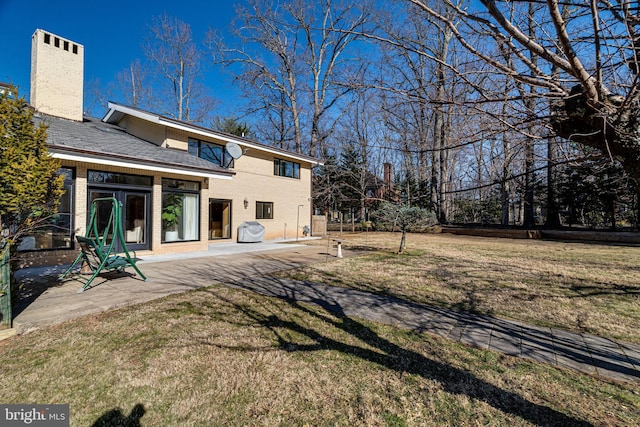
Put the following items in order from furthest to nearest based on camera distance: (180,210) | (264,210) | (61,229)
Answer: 1. (264,210)
2. (180,210)
3. (61,229)

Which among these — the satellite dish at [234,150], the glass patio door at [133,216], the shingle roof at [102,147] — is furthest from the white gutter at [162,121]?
the glass patio door at [133,216]

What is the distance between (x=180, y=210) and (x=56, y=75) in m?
6.29

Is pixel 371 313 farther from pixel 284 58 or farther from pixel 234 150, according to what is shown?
pixel 284 58

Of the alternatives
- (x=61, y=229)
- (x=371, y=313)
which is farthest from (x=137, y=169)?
(x=371, y=313)

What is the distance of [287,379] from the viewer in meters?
2.72

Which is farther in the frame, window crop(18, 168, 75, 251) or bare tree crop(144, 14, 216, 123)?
bare tree crop(144, 14, 216, 123)

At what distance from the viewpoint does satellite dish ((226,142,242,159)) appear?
13703mm

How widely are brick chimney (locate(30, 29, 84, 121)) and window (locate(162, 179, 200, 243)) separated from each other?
187 inches

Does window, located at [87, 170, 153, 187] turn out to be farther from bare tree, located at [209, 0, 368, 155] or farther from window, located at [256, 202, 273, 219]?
bare tree, located at [209, 0, 368, 155]

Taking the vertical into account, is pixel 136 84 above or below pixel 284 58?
below

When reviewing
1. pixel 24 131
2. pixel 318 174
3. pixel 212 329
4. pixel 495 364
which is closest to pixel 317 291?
pixel 212 329

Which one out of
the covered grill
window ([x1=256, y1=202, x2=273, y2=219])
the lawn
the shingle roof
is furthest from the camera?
window ([x1=256, y1=202, x2=273, y2=219])

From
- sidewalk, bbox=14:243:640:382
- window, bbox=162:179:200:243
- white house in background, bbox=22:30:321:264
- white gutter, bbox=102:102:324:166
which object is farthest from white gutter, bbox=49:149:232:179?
sidewalk, bbox=14:243:640:382

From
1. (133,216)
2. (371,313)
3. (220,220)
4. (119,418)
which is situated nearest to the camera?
(119,418)
